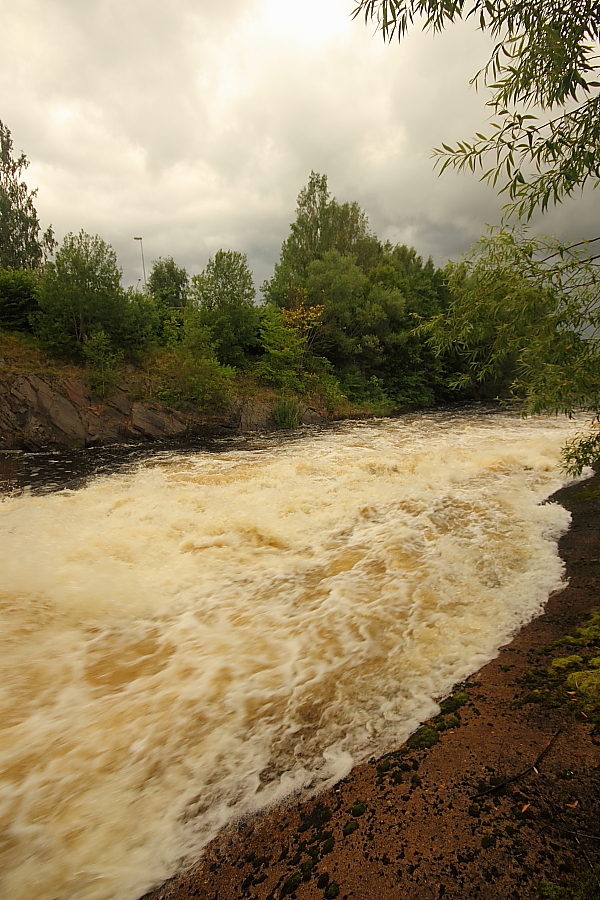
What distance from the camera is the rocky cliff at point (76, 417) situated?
14633 mm

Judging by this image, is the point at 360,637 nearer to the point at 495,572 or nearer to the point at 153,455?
the point at 495,572

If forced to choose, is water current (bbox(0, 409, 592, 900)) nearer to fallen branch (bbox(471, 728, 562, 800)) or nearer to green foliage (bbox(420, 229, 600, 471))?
fallen branch (bbox(471, 728, 562, 800))

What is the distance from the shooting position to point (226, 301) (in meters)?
22.6

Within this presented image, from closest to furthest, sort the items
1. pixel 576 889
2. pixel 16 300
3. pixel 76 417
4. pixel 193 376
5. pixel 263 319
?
pixel 576 889, pixel 76 417, pixel 193 376, pixel 16 300, pixel 263 319

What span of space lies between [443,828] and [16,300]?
2211cm

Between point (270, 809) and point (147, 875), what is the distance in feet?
1.95

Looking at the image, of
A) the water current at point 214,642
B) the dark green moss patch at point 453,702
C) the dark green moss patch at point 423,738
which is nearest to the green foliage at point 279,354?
the water current at point 214,642

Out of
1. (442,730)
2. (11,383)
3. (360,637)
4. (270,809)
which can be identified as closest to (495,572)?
(360,637)

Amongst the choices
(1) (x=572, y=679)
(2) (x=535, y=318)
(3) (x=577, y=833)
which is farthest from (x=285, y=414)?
(3) (x=577, y=833)

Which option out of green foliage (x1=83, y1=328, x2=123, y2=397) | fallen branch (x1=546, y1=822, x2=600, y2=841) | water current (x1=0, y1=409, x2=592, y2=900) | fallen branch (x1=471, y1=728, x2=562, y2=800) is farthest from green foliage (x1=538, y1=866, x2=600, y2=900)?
green foliage (x1=83, y1=328, x2=123, y2=397)

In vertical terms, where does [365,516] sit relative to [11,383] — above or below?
below

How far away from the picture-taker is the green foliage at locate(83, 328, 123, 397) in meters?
16.5

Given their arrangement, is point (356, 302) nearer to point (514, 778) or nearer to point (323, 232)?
point (323, 232)

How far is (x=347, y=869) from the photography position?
1724 mm
